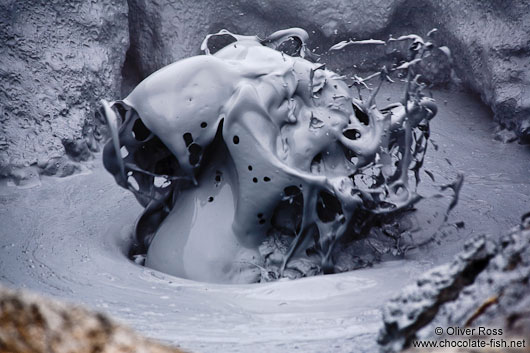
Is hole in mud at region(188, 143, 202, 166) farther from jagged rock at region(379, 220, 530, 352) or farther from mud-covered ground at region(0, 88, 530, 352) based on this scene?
jagged rock at region(379, 220, 530, 352)

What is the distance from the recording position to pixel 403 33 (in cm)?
399

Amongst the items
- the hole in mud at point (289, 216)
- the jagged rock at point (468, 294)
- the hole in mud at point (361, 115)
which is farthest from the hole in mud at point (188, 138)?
the jagged rock at point (468, 294)

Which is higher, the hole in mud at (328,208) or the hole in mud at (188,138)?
the hole in mud at (188,138)

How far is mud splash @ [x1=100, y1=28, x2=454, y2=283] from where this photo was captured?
220cm

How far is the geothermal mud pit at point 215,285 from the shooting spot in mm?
1602

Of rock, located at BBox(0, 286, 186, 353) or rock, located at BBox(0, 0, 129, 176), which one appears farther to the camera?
rock, located at BBox(0, 0, 129, 176)

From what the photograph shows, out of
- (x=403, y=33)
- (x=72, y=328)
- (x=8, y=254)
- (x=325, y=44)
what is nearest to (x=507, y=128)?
(x=403, y=33)

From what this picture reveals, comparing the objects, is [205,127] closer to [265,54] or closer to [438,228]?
[265,54]

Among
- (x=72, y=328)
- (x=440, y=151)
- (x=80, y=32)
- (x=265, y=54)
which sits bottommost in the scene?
(x=440, y=151)

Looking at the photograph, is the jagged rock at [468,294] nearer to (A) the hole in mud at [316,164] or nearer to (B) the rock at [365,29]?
(A) the hole in mud at [316,164]

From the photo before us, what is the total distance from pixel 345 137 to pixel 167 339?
41.9 inches

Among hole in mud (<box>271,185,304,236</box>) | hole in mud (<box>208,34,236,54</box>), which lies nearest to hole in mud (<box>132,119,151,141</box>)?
hole in mud (<box>271,185,304,236</box>)

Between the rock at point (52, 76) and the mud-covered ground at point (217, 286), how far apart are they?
0.70ft

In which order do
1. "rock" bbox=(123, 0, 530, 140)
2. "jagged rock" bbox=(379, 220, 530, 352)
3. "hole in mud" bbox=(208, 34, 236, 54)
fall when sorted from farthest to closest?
"hole in mud" bbox=(208, 34, 236, 54), "rock" bbox=(123, 0, 530, 140), "jagged rock" bbox=(379, 220, 530, 352)
